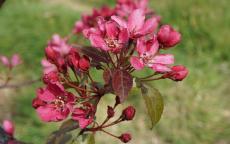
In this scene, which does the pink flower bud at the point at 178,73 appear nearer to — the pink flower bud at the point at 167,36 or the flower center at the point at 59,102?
the pink flower bud at the point at 167,36

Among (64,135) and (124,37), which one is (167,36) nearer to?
(124,37)

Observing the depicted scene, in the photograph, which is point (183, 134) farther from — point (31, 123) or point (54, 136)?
point (54, 136)

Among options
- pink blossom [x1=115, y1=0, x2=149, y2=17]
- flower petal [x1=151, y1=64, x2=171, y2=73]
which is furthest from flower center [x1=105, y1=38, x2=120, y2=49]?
pink blossom [x1=115, y1=0, x2=149, y2=17]

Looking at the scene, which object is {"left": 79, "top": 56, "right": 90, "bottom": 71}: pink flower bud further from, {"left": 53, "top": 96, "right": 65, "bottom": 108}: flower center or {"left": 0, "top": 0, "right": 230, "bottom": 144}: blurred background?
{"left": 0, "top": 0, "right": 230, "bottom": 144}: blurred background

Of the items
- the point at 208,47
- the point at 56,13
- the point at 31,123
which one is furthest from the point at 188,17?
the point at 31,123

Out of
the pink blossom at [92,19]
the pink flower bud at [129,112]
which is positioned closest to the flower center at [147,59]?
the pink flower bud at [129,112]
